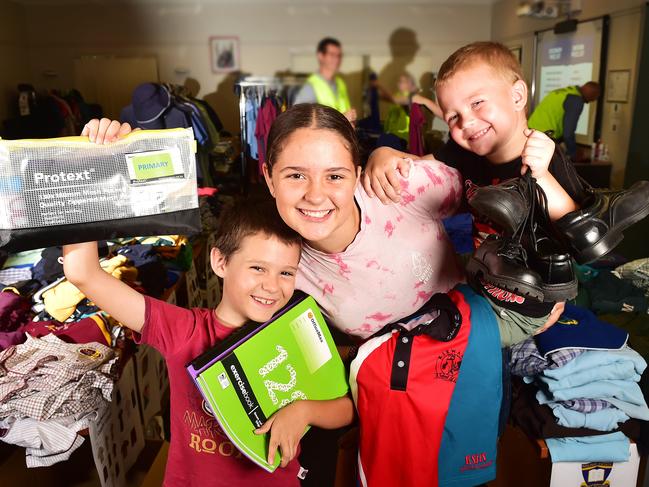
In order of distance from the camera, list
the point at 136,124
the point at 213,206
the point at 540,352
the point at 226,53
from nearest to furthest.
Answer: the point at 540,352
the point at 136,124
the point at 213,206
the point at 226,53

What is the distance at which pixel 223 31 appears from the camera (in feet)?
26.0

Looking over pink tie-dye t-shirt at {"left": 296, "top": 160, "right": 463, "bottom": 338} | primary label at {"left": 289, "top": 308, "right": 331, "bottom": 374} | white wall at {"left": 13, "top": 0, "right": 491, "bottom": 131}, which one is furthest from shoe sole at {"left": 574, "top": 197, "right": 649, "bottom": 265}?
white wall at {"left": 13, "top": 0, "right": 491, "bottom": 131}

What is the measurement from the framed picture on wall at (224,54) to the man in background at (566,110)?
472 cm

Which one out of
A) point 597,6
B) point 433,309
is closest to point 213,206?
point 433,309

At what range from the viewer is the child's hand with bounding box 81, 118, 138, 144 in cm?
111

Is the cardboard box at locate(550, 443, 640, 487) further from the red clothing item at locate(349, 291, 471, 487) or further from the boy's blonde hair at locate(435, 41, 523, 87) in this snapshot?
the boy's blonde hair at locate(435, 41, 523, 87)

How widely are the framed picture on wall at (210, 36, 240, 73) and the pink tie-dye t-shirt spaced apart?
23.7 ft

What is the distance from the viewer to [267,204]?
1354 mm

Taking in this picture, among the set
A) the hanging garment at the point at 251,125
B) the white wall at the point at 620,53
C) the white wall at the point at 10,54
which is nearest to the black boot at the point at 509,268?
the hanging garment at the point at 251,125

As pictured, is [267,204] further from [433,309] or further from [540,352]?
[540,352]

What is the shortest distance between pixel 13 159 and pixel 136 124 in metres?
2.51

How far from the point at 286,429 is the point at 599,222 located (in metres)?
0.77

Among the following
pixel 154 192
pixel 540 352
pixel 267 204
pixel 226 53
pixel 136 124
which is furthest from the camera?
pixel 226 53

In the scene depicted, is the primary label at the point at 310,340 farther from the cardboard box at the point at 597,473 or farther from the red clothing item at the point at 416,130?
the red clothing item at the point at 416,130
